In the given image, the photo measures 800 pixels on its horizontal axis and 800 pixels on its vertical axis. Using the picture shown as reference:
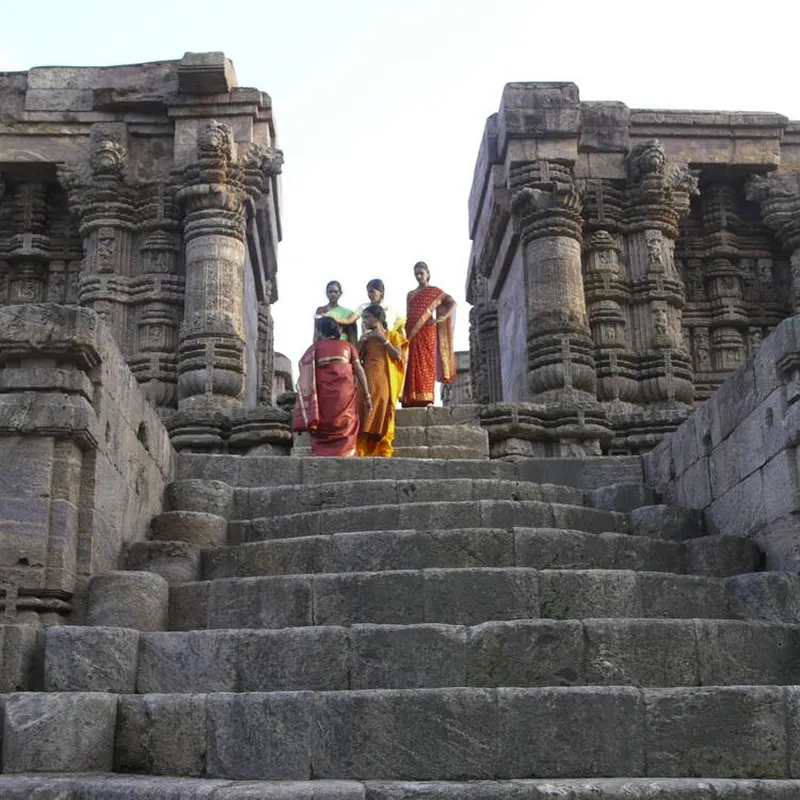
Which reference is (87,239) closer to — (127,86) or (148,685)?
(127,86)

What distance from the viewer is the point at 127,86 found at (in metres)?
14.1

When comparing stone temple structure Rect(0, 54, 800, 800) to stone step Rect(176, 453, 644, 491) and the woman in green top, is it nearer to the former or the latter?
stone step Rect(176, 453, 644, 491)

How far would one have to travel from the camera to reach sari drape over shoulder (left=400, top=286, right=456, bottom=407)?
43.4 ft

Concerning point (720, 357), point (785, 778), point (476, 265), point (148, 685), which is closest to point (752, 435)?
point (785, 778)

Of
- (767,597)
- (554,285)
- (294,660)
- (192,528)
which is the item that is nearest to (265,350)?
(554,285)

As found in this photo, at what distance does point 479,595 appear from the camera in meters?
5.66

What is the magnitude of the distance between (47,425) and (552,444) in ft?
22.4

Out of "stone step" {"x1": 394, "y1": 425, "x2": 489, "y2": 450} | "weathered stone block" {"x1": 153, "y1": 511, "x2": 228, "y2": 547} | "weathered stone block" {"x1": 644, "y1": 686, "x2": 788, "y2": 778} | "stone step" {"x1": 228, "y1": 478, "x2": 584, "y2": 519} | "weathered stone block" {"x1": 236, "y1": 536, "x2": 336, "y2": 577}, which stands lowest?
"weathered stone block" {"x1": 644, "y1": 686, "x2": 788, "y2": 778}

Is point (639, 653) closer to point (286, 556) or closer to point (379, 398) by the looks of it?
point (286, 556)

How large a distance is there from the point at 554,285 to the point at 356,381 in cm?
355

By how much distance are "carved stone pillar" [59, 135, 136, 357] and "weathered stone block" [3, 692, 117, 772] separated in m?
9.13

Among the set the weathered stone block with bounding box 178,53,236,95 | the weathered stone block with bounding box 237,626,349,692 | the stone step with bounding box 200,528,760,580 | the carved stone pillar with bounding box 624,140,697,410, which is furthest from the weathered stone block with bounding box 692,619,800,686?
the weathered stone block with bounding box 178,53,236,95

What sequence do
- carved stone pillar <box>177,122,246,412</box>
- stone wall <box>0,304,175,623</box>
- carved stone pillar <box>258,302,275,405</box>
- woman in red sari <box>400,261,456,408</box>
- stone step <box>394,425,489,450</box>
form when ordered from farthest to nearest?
carved stone pillar <box>258,302,275,405</box>, woman in red sari <box>400,261,456,408</box>, carved stone pillar <box>177,122,246,412</box>, stone step <box>394,425,489,450</box>, stone wall <box>0,304,175,623</box>

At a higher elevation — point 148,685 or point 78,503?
point 78,503
